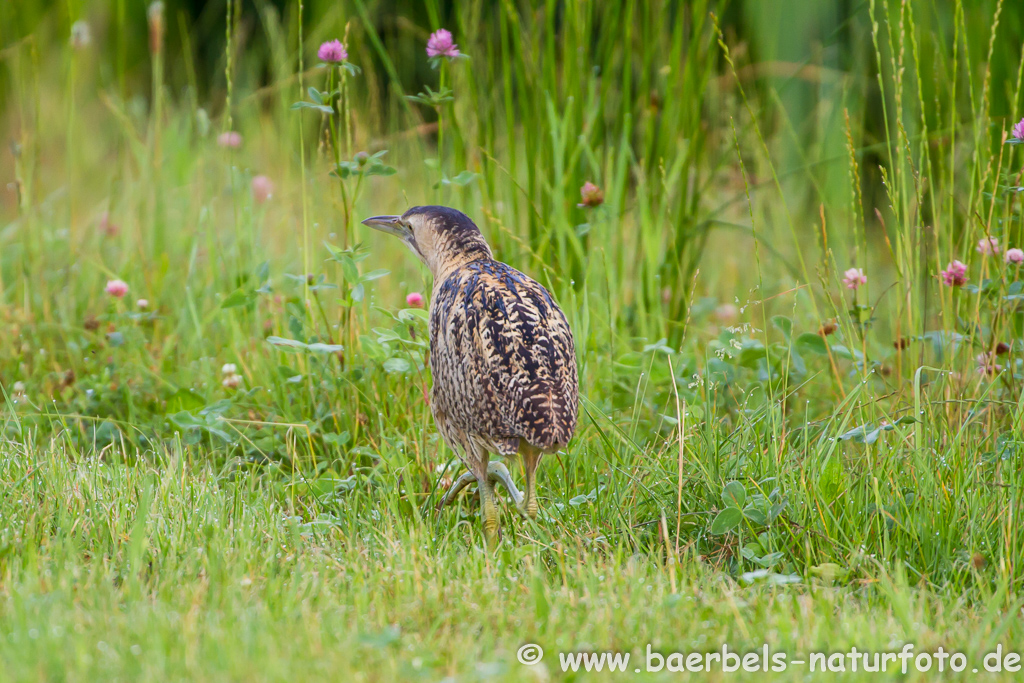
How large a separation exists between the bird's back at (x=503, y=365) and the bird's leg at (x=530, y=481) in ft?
0.30

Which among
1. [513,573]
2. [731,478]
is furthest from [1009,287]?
[513,573]

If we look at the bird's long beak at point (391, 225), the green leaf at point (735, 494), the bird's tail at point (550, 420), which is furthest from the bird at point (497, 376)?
the green leaf at point (735, 494)

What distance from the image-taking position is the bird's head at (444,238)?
3492mm

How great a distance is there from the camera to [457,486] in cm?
336

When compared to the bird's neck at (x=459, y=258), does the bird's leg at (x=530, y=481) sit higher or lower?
lower

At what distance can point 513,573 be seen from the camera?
9.79ft

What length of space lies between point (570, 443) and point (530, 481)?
0.59m

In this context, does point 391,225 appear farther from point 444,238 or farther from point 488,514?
point 488,514

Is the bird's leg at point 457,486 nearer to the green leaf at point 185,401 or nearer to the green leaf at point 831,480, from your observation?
the green leaf at point 831,480

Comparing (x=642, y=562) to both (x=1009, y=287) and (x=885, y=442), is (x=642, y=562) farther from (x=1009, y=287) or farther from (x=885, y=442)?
(x=1009, y=287)

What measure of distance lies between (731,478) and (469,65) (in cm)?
216

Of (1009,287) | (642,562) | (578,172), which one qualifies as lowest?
(642,562)

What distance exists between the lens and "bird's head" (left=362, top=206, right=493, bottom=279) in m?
3.49

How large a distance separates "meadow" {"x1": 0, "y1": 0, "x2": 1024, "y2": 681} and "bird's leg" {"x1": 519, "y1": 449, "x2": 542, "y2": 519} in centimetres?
6
